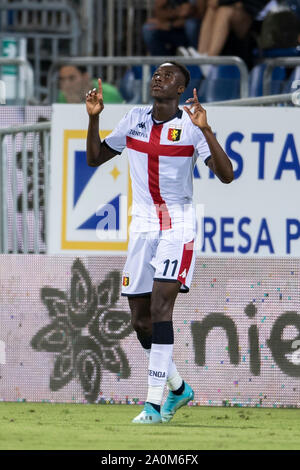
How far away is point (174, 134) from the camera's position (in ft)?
23.8

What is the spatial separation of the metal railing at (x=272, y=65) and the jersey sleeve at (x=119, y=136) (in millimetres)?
4063

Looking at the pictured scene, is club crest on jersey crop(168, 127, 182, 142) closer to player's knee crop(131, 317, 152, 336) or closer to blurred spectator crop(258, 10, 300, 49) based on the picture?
player's knee crop(131, 317, 152, 336)

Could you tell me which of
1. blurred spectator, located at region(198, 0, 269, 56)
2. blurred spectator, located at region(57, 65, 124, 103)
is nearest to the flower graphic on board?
blurred spectator, located at region(57, 65, 124, 103)

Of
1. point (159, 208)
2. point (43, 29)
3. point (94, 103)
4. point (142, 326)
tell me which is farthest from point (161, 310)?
point (43, 29)

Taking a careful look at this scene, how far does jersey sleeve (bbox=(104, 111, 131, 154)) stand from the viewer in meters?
7.47

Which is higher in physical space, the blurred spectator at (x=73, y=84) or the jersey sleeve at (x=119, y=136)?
the jersey sleeve at (x=119, y=136)

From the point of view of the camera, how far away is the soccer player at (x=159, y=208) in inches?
282

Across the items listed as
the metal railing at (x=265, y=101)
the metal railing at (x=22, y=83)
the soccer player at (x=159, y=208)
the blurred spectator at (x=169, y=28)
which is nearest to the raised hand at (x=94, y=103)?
the soccer player at (x=159, y=208)

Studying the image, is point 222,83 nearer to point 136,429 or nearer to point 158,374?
point 158,374

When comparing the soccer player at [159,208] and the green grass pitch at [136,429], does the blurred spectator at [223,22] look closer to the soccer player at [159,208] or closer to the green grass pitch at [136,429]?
the soccer player at [159,208]

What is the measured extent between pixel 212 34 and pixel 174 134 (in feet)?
20.7

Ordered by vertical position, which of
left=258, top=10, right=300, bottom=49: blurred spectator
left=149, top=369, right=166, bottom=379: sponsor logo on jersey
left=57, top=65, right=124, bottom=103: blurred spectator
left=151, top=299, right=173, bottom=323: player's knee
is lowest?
left=149, top=369, right=166, bottom=379: sponsor logo on jersey

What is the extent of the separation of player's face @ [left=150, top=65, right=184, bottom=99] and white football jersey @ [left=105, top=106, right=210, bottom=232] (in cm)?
15
